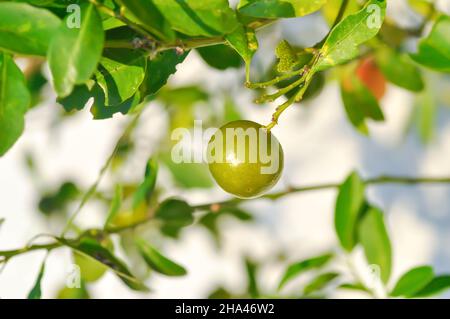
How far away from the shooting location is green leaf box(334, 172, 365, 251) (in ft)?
2.59

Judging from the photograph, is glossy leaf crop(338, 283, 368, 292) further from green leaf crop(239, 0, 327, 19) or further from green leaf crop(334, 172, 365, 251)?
green leaf crop(239, 0, 327, 19)

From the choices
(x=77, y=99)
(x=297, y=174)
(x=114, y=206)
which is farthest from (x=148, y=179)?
(x=297, y=174)

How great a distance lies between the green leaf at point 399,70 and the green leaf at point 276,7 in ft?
1.14

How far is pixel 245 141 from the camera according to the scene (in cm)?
56

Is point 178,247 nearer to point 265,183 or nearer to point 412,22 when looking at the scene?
point 412,22

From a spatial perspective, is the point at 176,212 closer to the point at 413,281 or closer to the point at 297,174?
the point at 413,281

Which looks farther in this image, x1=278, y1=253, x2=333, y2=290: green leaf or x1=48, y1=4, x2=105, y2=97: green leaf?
x1=278, y1=253, x2=333, y2=290: green leaf

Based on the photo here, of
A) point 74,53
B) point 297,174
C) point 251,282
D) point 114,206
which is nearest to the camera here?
point 74,53

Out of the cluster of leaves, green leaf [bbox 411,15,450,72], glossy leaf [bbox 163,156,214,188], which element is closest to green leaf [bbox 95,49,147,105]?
green leaf [bbox 411,15,450,72]

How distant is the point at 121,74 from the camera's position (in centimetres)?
51

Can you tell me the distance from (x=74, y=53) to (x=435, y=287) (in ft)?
1.65

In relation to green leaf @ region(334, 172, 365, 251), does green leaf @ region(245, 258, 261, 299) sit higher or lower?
lower

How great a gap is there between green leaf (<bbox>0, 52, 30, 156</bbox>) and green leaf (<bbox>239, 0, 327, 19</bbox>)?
0.16m
